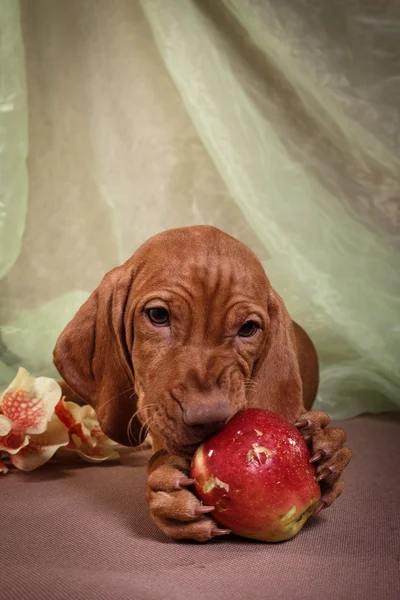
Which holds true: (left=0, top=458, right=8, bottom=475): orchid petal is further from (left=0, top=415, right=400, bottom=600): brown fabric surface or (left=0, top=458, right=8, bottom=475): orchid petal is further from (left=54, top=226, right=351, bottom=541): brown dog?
(left=54, top=226, right=351, bottom=541): brown dog

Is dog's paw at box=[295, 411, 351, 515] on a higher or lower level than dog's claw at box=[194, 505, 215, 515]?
lower

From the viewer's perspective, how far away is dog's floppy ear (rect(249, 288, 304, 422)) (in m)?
2.72

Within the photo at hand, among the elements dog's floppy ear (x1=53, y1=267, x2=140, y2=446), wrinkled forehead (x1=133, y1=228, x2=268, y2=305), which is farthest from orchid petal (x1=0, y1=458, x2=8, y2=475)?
wrinkled forehead (x1=133, y1=228, x2=268, y2=305)

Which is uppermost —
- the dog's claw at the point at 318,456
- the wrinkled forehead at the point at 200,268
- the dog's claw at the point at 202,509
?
the wrinkled forehead at the point at 200,268

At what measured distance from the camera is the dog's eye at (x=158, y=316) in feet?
8.39

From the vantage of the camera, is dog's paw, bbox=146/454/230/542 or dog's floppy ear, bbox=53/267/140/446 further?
dog's floppy ear, bbox=53/267/140/446

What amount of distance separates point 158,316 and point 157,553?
83 cm

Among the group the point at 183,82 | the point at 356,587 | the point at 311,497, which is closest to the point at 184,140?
the point at 183,82

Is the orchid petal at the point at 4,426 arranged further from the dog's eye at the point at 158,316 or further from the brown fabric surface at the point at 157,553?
the dog's eye at the point at 158,316

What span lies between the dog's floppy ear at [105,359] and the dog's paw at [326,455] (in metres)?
0.72

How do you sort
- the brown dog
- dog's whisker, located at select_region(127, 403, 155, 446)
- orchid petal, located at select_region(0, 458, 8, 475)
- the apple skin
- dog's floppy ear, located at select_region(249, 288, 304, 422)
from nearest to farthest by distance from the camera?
the apple skin, the brown dog, dog's whisker, located at select_region(127, 403, 155, 446), dog's floppy ear, located at select_region(249, 288, 304, 422), orchid petal, located at select_region(0, 458, 8, 475)

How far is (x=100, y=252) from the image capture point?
14.8ft

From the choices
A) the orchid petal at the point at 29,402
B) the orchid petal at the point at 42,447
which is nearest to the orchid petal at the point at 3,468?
the orchid petal at the point at 42,447

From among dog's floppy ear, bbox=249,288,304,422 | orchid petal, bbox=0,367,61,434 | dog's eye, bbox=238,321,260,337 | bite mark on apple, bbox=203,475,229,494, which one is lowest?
orchid petal, bbox=0,367,61,434
